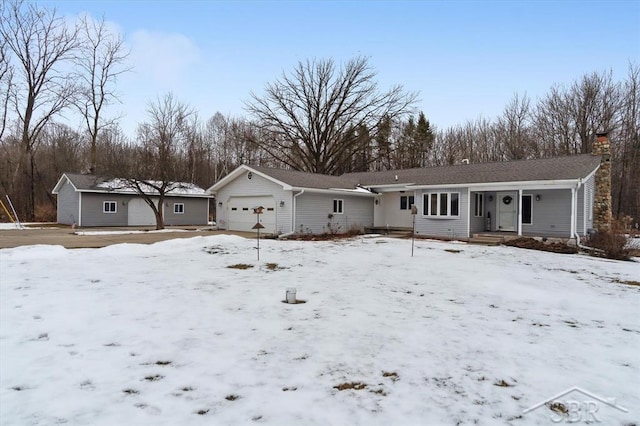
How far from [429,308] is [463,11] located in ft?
40.2

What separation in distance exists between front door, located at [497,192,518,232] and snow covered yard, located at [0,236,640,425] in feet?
28.7

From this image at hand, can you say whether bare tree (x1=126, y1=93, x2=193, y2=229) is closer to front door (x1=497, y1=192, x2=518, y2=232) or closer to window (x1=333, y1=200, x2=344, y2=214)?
window (x1=333, y1=200, x2=344, y2=214)

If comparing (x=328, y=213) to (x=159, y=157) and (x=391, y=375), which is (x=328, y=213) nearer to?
(x=159, y=157)

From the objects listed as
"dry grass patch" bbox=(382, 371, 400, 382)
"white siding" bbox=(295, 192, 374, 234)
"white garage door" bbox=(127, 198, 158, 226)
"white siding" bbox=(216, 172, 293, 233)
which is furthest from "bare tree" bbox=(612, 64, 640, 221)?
"white garage door" bbox=(127, 198, 158, 226)

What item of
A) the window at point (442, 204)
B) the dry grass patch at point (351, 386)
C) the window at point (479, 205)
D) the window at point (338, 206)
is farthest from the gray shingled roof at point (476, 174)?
the dry grass patch at point (351, 386)

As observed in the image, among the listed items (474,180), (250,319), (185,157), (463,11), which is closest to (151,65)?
(185,157)

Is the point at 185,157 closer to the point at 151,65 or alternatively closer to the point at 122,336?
the point at 151,65

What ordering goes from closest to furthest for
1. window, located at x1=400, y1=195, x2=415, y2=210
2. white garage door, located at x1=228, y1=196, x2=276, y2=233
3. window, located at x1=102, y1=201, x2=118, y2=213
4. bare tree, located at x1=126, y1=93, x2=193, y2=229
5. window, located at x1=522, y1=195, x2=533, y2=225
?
window, located at x1=522, y1=195, x2=533, y2=225 → white garage door, located at x1=228, y1=196, x2=276, y2=233 → window, located at x1=400, y1=195, x2=415, y2=210 → bare tree, located at x1=126, y1=93, x2=193, y2=229 → window, located at x1=102, y1=201, x2=118, y2=213

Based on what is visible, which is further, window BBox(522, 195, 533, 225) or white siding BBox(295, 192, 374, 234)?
white siding BBox(295, 192, 374, 234)

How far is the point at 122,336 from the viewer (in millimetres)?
4500

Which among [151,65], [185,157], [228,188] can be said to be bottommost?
[228,188]

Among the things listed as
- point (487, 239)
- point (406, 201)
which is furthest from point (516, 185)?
point (406, 201)

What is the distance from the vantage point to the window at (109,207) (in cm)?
2322

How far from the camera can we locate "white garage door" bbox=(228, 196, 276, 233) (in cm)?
1804
